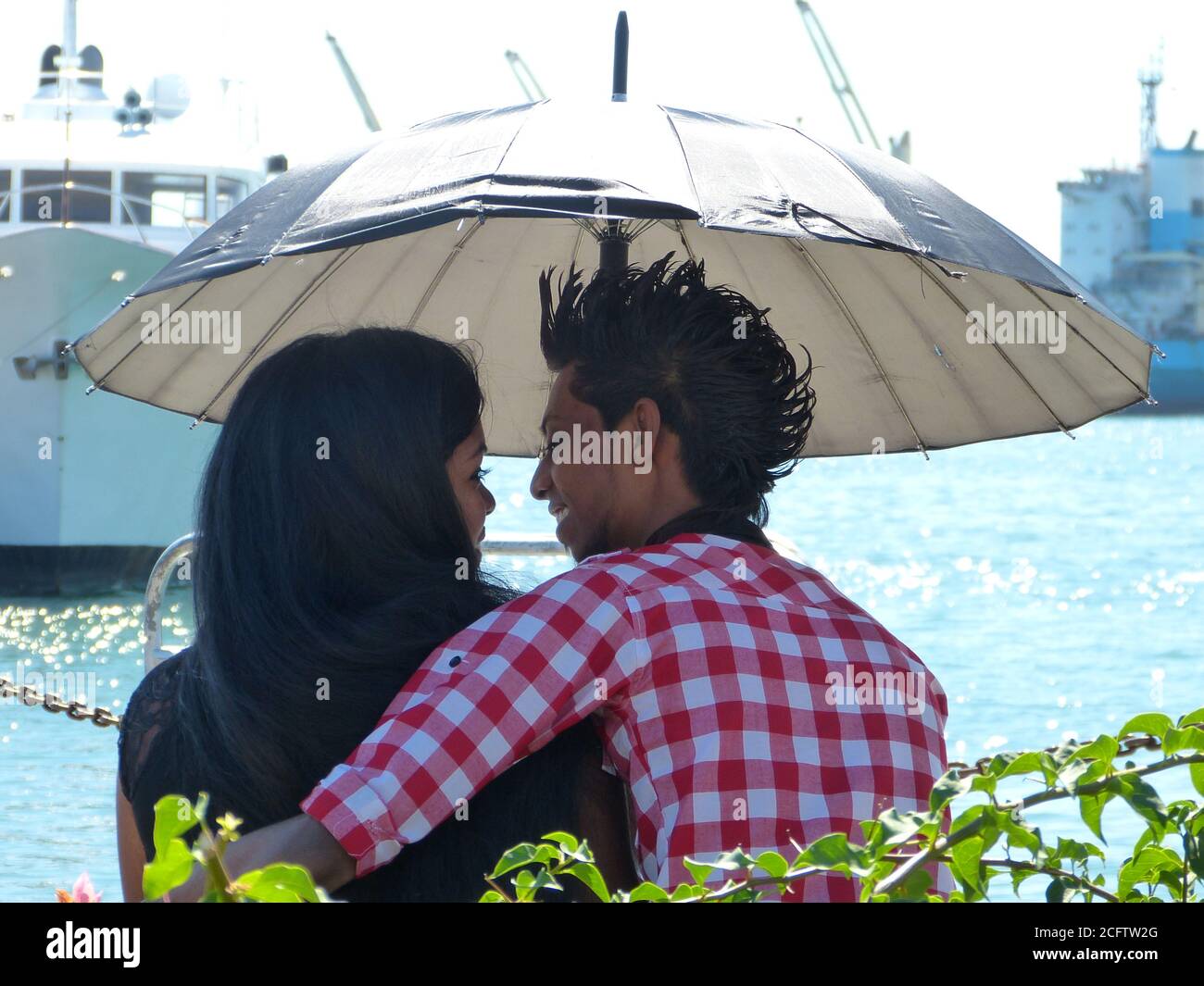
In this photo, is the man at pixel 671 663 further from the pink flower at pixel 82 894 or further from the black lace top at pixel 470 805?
the pink flower at pixel 82 894

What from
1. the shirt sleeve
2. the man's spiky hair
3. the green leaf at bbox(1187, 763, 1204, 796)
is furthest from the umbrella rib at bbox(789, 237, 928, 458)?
the green leaf at bbox(1187, 763, 1204, 796)

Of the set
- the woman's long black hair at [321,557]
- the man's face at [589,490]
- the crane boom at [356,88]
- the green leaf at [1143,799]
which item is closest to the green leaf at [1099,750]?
the green leaf at [1143,799]

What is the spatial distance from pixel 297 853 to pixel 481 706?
25 cm

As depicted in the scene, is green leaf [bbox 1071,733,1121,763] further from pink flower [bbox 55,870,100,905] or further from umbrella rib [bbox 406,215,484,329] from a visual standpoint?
umbrella rib [bbox 406,215,484,329]

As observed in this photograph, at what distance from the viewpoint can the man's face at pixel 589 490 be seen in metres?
2.27

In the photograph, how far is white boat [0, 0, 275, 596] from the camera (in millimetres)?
15750

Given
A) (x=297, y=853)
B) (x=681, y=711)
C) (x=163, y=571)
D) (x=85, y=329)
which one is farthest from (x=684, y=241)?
(x=85, y=329)

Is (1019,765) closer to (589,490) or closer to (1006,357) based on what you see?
(589,490)

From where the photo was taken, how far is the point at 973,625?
2055 cm

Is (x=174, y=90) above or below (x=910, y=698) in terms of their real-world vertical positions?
above

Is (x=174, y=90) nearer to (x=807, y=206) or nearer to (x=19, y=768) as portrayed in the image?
(x=19, y=768)
